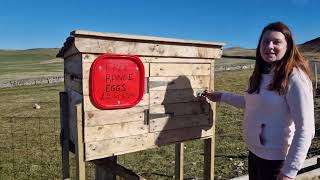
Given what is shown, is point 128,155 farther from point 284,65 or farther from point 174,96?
point 284,65

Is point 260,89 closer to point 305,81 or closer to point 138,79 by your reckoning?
point 305,81

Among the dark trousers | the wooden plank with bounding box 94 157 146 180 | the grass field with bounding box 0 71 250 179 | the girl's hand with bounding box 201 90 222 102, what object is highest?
the girl's hand with bounding box 201 90 222 102

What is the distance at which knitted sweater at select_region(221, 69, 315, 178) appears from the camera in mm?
3068

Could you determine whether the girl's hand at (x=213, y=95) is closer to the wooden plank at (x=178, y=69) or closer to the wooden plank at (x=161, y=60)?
the wooden plank at (x=178, y=69)

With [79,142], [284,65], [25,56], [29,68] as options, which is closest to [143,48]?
[79,142]

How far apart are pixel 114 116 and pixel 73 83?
56cm

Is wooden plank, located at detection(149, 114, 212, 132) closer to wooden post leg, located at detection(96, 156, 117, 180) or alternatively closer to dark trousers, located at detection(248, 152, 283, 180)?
wooden post leg, located at detection(96, 156, 117, 180)

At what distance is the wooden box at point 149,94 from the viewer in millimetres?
3529

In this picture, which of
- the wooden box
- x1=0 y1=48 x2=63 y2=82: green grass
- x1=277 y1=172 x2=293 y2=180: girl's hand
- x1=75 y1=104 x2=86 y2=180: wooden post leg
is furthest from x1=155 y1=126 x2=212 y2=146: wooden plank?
x1=0 y1=48 x2=63 y2=82: green grass

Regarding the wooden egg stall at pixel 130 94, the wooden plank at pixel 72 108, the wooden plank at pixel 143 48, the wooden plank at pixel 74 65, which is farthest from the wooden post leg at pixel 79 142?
the wooden plank at pixel 143 48

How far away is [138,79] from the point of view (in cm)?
386

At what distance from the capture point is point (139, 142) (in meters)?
3.95

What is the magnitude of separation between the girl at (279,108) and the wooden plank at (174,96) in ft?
2.92

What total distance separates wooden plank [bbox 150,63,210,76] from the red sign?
0.67ft
